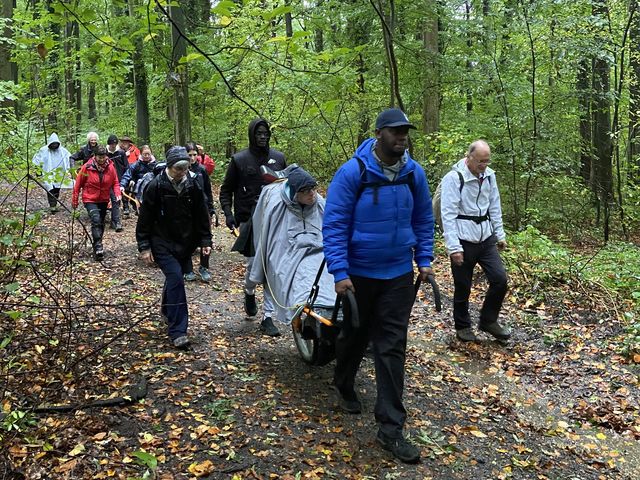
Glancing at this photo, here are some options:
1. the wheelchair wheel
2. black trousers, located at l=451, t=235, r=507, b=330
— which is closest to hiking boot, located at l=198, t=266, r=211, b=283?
the wheelchair wheel

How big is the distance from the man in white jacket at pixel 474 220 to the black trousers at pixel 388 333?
2123 mm

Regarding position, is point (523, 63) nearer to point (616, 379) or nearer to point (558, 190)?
point (558, 190)

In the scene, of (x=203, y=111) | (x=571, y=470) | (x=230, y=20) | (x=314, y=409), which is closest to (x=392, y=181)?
(x=230, y=20)

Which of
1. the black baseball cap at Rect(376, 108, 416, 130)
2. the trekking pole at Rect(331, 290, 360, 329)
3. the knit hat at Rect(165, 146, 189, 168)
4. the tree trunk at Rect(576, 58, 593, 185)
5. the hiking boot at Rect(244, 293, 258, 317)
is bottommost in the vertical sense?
the hiking boot at Rect(244, 293, 258, 317)

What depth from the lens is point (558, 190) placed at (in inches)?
550

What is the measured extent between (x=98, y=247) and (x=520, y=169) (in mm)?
9526

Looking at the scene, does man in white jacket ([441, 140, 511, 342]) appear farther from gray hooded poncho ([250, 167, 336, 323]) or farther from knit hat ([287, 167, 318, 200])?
knit hat ([287, 167, 318, 200])

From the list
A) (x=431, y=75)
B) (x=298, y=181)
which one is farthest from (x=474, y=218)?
(x=431, y=75)

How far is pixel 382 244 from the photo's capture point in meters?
4.19

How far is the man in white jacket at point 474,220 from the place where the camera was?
6215mm

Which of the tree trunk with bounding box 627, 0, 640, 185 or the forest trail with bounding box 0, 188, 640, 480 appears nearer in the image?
the forest trail with bounding box 0, 188, 640, 480

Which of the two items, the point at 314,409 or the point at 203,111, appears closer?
the point at 314,409

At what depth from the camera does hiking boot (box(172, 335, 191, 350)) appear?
585cm

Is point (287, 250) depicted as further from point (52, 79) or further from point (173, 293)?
point (52, 79)
